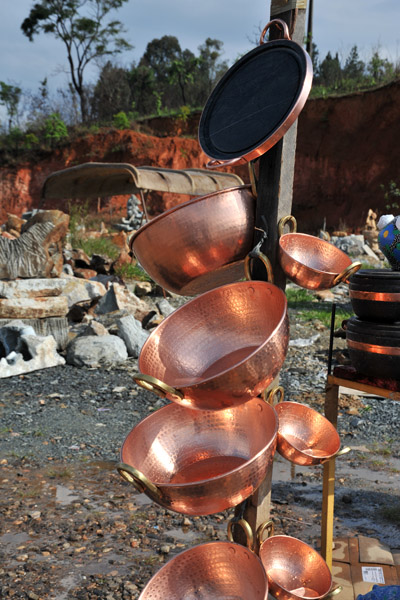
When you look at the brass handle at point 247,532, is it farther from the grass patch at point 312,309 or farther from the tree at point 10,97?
the tree at point 10,97

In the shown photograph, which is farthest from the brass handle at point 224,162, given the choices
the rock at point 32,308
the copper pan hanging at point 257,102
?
the rock at point 32,308

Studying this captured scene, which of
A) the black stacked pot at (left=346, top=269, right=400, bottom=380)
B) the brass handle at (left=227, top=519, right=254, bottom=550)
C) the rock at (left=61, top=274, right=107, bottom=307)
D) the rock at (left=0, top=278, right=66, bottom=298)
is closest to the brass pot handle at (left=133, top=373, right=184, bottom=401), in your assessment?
the brass handle at (left=227, top=519, right=254, bottom=550)

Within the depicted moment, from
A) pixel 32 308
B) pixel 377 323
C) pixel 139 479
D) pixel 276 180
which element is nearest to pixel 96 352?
pixel 32 308

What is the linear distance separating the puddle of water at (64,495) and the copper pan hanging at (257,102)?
230 centimetres

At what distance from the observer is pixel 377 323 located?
1.92 m

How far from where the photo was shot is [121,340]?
6.03 metres

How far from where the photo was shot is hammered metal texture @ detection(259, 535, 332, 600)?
5.71ft

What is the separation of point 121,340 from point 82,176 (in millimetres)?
5917

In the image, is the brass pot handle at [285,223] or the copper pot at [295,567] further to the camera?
the copper pot at [295,567]

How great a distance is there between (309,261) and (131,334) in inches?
182

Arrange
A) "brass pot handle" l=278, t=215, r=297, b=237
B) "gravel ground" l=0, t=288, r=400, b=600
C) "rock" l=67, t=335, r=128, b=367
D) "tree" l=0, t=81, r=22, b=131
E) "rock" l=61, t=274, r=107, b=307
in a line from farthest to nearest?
"tree" l=0, t=81, r=22, b=131 → "rock" l=61, t=274, r=107, b=307 → "rock" l=67, t=335, r=128, b=367 → "gravel ground" l=0, t=288, r=400, b=600 → "brass pot handle" l=278, t=215, r=297, b=237

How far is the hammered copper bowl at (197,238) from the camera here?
1.54 m

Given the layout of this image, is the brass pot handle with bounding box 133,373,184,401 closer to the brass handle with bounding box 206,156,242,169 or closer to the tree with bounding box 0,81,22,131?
the brass handle with bounding box 206,156,242,169

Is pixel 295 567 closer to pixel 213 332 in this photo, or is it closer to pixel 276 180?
pixel 213 332
